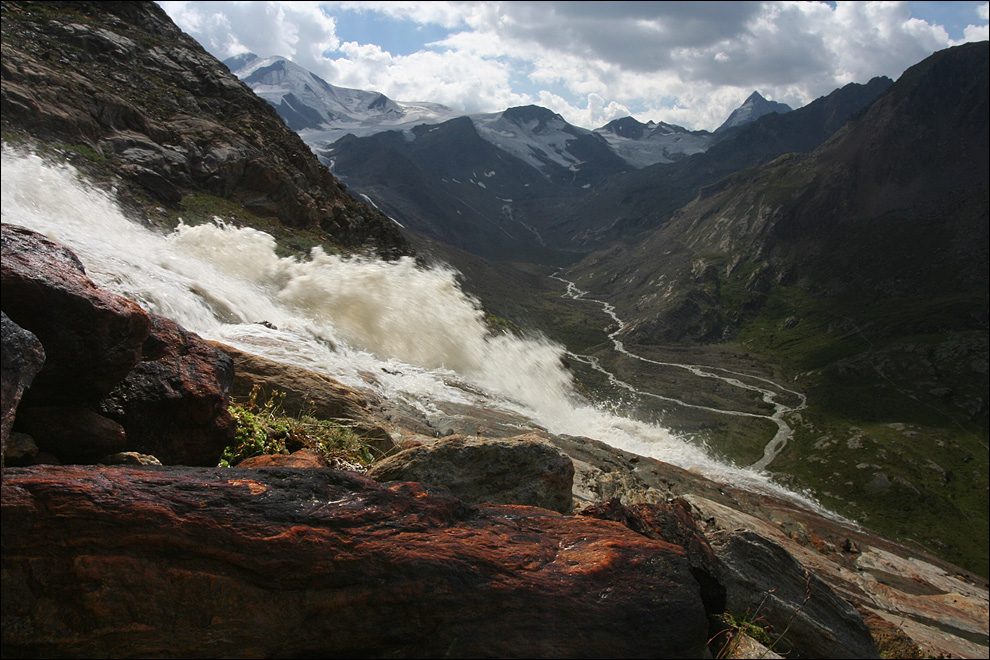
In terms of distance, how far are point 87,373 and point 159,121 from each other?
45465 millimetres

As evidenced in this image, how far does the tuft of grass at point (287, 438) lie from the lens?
857cm

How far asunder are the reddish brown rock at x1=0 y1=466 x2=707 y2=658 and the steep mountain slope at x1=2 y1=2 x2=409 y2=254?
34328mm

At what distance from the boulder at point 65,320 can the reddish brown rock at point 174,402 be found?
24.8 inches

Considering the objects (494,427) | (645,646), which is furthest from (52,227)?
(645,646)

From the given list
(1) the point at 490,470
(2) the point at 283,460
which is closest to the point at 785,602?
(1) the point at 490,470

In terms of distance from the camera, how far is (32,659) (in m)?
3.81

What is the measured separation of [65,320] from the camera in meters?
5.83

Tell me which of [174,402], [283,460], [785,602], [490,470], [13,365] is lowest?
[283,460]

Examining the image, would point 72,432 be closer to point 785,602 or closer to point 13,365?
point 13,365

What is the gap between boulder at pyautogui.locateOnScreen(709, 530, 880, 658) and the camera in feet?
25.5

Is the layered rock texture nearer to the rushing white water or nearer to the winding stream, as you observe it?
the rushing white water

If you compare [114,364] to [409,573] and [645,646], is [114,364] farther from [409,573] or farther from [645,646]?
[645,646]

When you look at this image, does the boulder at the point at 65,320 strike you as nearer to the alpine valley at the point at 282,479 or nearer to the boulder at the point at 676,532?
the alpine valley at the point at 282,479

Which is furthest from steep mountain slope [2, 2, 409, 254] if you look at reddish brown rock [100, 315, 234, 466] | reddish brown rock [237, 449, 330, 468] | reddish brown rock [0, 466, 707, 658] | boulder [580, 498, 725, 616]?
boulder [580, 498, 725, 616]
